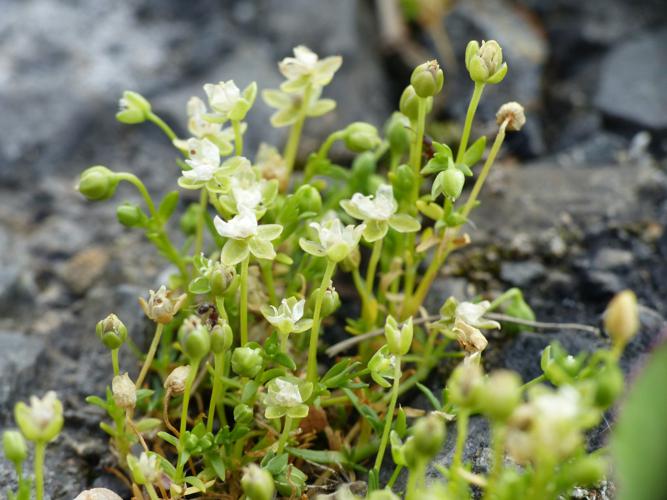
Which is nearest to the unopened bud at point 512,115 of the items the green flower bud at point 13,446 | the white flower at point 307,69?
the white flower at point 307,69

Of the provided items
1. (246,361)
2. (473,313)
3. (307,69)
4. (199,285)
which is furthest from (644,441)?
(307,69)

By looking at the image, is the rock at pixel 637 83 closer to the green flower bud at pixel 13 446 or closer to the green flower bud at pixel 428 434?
the green flower bud at pixel 428 434

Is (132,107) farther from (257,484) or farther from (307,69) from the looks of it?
(257,484)

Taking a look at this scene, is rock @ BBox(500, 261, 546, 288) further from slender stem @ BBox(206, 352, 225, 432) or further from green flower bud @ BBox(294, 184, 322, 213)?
slender stem @ BBox(206, 352, 225, 432)

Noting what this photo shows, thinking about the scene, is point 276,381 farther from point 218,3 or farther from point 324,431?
point 218,3

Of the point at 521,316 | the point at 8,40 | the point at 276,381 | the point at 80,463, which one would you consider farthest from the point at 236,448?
the point at 8,40

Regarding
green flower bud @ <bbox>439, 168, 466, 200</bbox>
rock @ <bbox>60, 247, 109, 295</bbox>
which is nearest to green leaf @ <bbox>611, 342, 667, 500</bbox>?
green flower bud @ <bbox>439, 168, 466, 200</bbox>

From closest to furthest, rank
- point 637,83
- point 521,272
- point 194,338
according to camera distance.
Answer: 1. point 194,338
2. point 521,272
3. point 637,83
